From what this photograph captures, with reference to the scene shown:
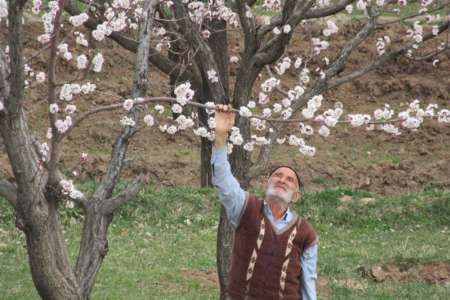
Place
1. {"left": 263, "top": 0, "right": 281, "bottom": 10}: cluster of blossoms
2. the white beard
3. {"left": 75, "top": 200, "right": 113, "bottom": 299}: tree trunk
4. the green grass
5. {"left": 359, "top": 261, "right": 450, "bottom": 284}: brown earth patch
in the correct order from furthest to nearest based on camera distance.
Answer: {"left": 263, "top": 0, "right": 281, "bottom": 10}: cluster of blossoms → {"left": 359, "top": 261, "right": 450, "bottom": 284}: brown earth patch → the green grass → {"left": 75, "top": 200, "right": 113, "bottom": 299}: tree trunk → the white beard

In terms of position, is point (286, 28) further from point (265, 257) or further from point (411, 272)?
point (411, 272)

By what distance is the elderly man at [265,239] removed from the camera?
432 cm

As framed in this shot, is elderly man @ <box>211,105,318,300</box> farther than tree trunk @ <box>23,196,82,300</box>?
No

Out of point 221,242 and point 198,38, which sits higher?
point 198,38

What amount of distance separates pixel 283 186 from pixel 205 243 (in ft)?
19.8

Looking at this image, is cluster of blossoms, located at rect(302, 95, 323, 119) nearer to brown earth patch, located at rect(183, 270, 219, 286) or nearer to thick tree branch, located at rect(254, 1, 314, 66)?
thick tree branch, located at rect(254, 1, 314, 66)

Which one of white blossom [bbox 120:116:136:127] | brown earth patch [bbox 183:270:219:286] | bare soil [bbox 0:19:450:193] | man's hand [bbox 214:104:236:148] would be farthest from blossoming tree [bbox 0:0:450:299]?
bare soil [bbox 0:19:450:193]

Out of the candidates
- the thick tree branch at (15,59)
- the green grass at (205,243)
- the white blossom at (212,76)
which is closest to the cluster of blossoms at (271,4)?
the white blossom at (212,76)

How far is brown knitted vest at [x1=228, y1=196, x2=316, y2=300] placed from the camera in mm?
4320

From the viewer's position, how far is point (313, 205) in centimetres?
1196

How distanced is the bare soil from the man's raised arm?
913cm

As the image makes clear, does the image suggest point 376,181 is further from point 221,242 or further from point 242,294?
point 242,294

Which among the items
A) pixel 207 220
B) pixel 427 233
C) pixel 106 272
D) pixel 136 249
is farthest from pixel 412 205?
pixel 106 272

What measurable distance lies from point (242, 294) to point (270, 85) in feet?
7.30
